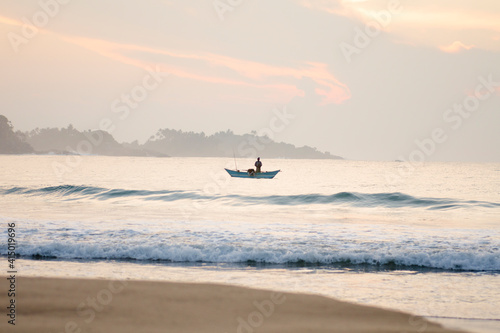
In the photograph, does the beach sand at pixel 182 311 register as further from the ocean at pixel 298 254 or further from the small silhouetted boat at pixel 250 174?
the small silhouetted boat at pixel 250 174

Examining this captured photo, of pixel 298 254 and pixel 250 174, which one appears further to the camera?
pixel 250 174

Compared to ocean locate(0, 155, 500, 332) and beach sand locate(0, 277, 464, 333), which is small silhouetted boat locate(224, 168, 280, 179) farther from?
beach sand locate(0, 277, 464, 333)

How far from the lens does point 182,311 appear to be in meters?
7.76

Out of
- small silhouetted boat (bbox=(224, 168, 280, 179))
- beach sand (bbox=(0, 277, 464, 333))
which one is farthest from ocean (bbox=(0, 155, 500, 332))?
small silhouetted boat (bbox=(224, 168, 280, 179))

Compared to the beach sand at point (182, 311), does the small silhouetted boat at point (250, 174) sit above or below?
above

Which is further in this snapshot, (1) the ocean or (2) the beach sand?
(1) the ocean

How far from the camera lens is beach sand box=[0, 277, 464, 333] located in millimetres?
7039

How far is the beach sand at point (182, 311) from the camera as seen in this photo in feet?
23.1

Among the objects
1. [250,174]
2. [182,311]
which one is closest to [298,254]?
[182,311]

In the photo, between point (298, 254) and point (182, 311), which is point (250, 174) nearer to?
point (298, 254)

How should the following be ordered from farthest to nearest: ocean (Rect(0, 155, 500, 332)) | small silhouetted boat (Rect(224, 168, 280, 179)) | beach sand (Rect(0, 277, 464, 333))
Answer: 1. small silhouetted boat (Rect(224, 168, 280, 179))
2. ocean (Rect(0, 155, 500, 332))
3. beach sand (Rect(0, 277, 464, 333))

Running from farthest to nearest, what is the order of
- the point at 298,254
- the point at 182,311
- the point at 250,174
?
the point at 250,174
the point at 298,254
the point at 182,311

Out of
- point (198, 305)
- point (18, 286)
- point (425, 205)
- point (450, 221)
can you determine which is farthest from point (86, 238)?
point (425, 205)


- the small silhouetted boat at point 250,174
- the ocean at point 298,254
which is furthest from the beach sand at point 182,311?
the small silhouetted boat at point 250,174
